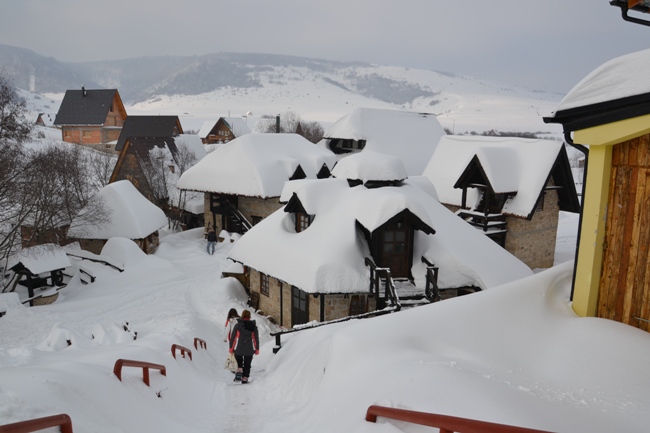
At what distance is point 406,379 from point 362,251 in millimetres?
10525

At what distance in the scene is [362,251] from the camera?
50.8 ft

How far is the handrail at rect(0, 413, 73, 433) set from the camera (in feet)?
10.3

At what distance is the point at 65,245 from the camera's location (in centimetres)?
2522

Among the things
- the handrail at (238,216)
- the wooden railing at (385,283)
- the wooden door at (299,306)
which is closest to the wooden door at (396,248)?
the wooden railing at (385,283)

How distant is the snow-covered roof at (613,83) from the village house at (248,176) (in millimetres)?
22302

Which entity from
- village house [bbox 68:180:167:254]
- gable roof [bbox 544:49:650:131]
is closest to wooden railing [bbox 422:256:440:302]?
gable roof [bbox 544:49:650:131]

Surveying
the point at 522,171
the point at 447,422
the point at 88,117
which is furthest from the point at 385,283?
the point at 88,117

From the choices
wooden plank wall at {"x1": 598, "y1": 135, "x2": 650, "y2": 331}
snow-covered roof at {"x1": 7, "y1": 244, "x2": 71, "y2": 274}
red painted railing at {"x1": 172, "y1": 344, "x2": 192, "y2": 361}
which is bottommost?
snow-covered roof at {"x1": 7, "y1": 244, "x2": 71, "y2": 274}

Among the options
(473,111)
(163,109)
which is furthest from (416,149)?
(163,109)

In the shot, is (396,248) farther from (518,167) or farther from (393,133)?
(393,133)

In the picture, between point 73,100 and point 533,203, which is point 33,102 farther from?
point 533,203

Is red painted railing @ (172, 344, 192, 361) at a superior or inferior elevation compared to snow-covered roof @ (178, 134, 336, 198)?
inferior

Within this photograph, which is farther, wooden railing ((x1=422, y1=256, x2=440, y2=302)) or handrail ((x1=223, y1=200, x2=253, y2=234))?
handrail ((x1=223, y1=200, x2=253, y2=234))

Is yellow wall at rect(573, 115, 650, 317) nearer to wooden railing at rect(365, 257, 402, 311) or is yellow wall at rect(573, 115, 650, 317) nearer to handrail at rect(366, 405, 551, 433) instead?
handrail at rect(366, 405, 551, 433)
